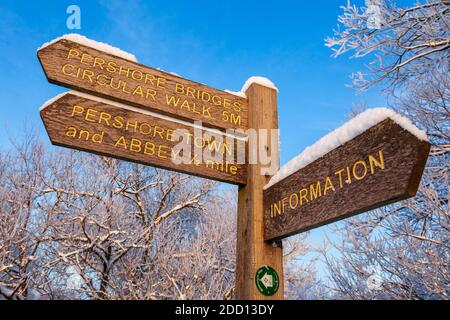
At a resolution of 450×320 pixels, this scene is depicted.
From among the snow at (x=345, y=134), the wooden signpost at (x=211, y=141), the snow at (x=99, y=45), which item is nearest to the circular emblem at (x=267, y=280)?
the wooden signpost at (x=211, y=141)

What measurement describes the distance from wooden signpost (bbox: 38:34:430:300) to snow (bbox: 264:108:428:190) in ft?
0.10

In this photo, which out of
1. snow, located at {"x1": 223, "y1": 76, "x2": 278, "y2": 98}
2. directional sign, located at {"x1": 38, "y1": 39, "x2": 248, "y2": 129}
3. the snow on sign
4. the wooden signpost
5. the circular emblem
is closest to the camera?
the snow on sign

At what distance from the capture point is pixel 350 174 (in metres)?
1.35

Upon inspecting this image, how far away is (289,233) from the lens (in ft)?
5.47

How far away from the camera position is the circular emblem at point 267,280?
177cm

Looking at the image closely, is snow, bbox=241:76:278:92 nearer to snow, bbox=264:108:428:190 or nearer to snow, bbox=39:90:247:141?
snow, bbox=39:90:247:141

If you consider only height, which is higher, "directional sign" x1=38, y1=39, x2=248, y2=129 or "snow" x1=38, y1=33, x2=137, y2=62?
"snow" x1=38, y1=33, x2=137, y2=62

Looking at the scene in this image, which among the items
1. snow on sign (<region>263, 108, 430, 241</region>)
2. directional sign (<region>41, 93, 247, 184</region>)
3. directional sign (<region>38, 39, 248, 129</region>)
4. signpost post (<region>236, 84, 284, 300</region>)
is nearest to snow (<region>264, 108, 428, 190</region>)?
snow on sign (<region>263, 108, 430, 241</region>)

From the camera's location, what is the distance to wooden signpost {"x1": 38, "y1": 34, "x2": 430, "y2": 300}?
143 cm

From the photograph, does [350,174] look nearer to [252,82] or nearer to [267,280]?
[267,280]

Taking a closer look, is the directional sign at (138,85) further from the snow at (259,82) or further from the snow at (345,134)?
the snow at (345,134)

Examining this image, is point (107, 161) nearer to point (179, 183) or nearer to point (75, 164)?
point (75, 164)

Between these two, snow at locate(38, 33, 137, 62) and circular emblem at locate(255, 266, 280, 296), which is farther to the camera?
snow at locate(38, 33, 137, 62)
